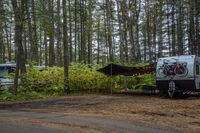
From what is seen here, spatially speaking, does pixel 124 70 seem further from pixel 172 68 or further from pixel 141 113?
pixel 141 113

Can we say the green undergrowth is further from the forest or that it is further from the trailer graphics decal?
the forest

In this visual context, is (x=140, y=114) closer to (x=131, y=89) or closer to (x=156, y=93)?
(x=156, y=93)

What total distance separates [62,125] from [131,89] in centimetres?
1801

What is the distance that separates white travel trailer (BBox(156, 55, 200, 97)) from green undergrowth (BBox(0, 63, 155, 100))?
5.16m

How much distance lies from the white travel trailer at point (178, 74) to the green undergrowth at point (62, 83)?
5.16 metres

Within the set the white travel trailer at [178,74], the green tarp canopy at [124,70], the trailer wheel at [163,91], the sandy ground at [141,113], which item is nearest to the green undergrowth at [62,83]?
the green tarp canopy at [124,70]

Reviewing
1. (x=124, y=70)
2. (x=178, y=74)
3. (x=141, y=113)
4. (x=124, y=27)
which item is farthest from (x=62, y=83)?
(x=124, y=27)

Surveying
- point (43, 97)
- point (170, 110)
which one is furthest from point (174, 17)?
point (170, 110)

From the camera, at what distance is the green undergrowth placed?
2622 cm

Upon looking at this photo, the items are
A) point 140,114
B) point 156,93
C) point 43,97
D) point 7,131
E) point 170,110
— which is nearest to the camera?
point 7,131

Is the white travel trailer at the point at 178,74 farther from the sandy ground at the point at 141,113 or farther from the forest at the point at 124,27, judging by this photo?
the forest at the point at 124,27

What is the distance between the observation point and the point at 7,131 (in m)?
11.5

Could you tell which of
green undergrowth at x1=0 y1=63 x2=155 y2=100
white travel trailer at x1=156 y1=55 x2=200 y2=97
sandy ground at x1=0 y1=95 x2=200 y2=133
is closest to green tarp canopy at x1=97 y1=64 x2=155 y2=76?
green undergrowth at x1=0 y1=63 x2=155 y2=100

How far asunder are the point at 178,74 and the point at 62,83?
25.3 feet
